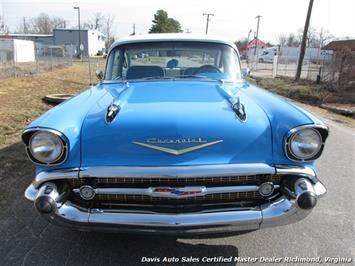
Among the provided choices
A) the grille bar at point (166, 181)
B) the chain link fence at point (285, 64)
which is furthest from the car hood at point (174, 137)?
the chain link fence at point (285, 64)

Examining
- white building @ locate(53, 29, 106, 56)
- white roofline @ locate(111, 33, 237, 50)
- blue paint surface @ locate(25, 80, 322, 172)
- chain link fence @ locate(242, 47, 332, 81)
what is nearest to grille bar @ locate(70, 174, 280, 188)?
blue paint surface @ locate(25, 80, 322, 172)

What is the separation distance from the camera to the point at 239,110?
3.01 metres

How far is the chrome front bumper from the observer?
8.61 feet

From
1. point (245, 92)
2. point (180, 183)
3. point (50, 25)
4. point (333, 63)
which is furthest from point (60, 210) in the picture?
point (50, 25)

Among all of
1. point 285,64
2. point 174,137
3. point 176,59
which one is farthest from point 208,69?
point 285,64

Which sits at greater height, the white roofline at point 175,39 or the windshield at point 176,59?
the white roofline at point 175,39

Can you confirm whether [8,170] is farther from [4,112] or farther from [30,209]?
[4,112]

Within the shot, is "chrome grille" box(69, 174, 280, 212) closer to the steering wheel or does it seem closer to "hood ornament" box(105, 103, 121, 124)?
"hood ornament" box(105, 103, 121, 124)

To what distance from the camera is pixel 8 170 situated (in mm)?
5004

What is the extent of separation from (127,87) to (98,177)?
1.44 meters

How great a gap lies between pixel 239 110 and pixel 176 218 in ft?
3.15

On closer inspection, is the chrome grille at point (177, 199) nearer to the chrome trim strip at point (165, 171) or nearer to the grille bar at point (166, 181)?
the grille bar at point (166, 181)

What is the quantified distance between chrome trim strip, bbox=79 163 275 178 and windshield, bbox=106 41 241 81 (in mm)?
1878

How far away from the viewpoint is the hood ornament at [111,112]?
2.87m
